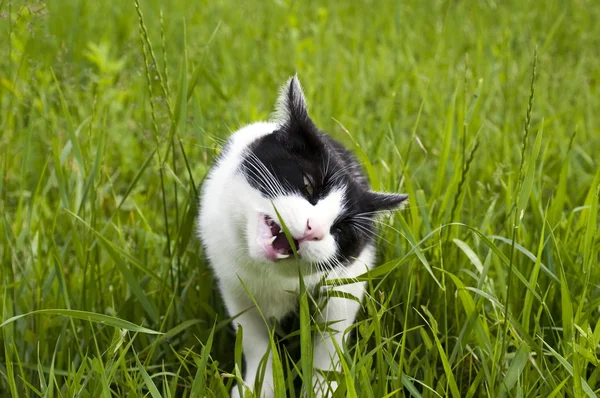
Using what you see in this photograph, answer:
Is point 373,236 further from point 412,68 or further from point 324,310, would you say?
point 412,68

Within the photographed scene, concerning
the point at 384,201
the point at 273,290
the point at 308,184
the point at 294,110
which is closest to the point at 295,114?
the point at 294,110

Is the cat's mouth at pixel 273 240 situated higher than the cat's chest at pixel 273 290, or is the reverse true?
the cat's mouth at pixel 273 240

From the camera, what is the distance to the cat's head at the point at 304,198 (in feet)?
6.41

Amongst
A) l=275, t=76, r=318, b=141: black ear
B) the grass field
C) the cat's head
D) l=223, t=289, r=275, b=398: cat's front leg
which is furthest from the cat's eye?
l=223, t=289, r=275, b=398: cat's front leg

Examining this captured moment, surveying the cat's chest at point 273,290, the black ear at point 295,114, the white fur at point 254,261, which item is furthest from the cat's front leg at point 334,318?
the black ear at point 295,114

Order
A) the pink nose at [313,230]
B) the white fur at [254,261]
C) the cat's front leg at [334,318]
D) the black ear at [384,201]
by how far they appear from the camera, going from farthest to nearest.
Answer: the cat's front leg at [334,318] → the black ear at [384,201] → the white fur at [254,261] → the pink nose at [313,230]

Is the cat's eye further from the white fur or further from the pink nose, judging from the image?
the pink nose

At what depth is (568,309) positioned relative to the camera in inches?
82.4

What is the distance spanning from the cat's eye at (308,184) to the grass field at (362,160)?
0.28 metres

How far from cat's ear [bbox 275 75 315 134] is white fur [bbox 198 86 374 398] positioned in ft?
0.62

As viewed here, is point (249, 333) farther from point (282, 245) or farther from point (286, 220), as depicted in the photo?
point (286, 220)

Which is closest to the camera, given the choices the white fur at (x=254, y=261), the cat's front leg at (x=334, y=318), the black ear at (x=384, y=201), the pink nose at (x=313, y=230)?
the pink nose at (x=313, y=230)

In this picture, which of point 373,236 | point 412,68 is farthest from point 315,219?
point 412,68

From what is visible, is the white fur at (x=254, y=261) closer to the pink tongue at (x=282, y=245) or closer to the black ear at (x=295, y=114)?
the pink tongue at (x=282, y=245)
